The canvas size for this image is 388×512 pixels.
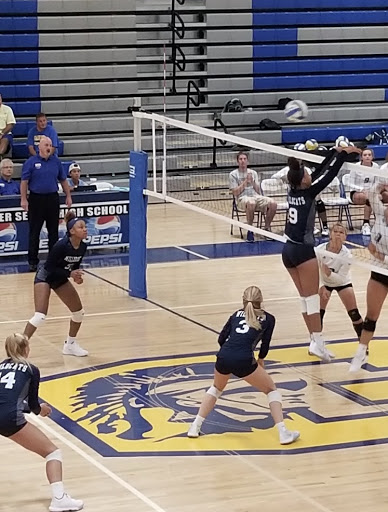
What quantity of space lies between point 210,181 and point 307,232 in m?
9.09

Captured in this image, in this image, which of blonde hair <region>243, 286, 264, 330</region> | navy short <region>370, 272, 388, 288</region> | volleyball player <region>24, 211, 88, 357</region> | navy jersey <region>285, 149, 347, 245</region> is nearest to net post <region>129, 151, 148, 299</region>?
volleyball player <region>24, 211, 88, 357</region>

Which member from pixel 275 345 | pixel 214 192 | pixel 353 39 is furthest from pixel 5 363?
pixel 353 39

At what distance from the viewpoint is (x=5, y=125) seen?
21.0 m

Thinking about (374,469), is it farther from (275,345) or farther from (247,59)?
(247,59)

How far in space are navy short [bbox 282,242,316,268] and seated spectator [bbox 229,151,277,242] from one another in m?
5.43

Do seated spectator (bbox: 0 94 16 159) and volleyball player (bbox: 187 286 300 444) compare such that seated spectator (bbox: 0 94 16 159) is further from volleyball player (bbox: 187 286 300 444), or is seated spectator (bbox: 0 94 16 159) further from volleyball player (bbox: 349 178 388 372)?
volleyball player (bbox: 187 286 300 444)

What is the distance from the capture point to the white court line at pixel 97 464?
8.84m

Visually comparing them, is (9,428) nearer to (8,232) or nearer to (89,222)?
(8,232)

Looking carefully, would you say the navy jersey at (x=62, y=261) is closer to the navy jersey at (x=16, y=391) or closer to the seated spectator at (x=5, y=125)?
the navy jersey at (x=16, y=391)

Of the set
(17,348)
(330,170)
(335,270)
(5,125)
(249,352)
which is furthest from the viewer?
(5,125)

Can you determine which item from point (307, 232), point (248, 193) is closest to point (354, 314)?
point (307, 232)

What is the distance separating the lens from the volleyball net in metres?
14.1

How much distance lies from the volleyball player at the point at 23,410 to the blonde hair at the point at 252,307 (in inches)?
80.4

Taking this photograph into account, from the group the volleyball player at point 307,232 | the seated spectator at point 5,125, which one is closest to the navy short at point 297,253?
the volleyball player at point 307,232
